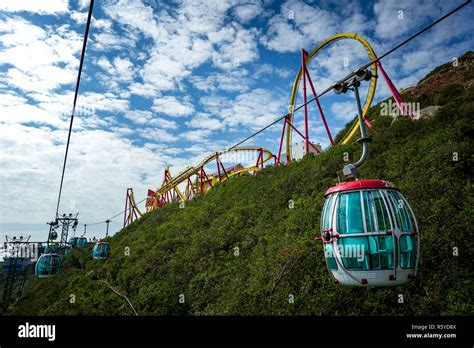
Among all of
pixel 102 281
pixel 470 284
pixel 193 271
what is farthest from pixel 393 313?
pixel 102 281

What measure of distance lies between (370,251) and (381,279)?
16.5 inches

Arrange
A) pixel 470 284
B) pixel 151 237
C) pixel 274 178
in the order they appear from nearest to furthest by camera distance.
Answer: pixel 470 284 < pixel 274 178 < pixel 151 237

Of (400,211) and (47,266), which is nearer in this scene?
(400,211)

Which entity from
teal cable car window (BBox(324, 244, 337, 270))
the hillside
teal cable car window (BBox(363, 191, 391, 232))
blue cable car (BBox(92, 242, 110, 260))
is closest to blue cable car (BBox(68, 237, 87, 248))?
the hillside

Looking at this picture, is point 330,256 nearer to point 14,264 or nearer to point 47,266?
point 47,266

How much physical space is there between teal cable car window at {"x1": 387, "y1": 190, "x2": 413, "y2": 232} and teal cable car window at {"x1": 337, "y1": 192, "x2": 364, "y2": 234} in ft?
1.55

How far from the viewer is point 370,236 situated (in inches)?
149

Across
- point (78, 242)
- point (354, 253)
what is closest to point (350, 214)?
point (354, 253)

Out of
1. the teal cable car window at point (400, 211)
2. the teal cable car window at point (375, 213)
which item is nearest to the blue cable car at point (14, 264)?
the teal cable car window at point (375, 213)

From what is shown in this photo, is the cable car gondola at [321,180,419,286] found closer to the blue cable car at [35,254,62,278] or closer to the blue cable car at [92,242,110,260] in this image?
the blue cable car at [35,254,62,278]

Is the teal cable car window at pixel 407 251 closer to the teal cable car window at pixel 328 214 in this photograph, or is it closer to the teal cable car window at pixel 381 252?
the teal cable car window at pixel 381 252

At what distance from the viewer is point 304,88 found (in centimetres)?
2223

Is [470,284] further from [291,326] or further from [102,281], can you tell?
[102,281]

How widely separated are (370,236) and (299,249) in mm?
5841
